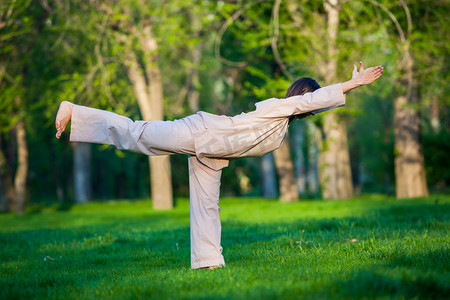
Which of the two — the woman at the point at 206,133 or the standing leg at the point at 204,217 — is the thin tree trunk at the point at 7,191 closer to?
the woman at the point at 206,133

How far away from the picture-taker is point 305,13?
1714 cm

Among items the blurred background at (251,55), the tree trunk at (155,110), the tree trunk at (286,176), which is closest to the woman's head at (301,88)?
the blurred background at (251,55)

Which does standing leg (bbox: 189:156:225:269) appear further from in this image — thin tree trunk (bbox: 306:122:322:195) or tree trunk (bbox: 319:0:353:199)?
thin tree trunk (bbox: 306:122:322:195)

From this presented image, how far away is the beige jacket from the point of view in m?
4.79

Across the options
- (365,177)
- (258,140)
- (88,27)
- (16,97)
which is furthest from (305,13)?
(365,177)

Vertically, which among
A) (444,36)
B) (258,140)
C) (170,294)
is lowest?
(170,294)

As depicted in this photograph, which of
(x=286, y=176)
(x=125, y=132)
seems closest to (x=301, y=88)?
(x=125, y=132)

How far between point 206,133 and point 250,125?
0.43 m

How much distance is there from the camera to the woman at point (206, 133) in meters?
4.79

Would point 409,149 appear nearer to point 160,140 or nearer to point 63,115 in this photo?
point 160,140

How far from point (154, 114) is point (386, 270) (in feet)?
50.9

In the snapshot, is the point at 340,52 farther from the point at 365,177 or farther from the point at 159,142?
the point at 365,177

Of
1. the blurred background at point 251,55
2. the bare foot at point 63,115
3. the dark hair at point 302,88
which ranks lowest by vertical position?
the bare foot at point 63,115

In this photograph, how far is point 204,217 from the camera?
4953 millimetres
